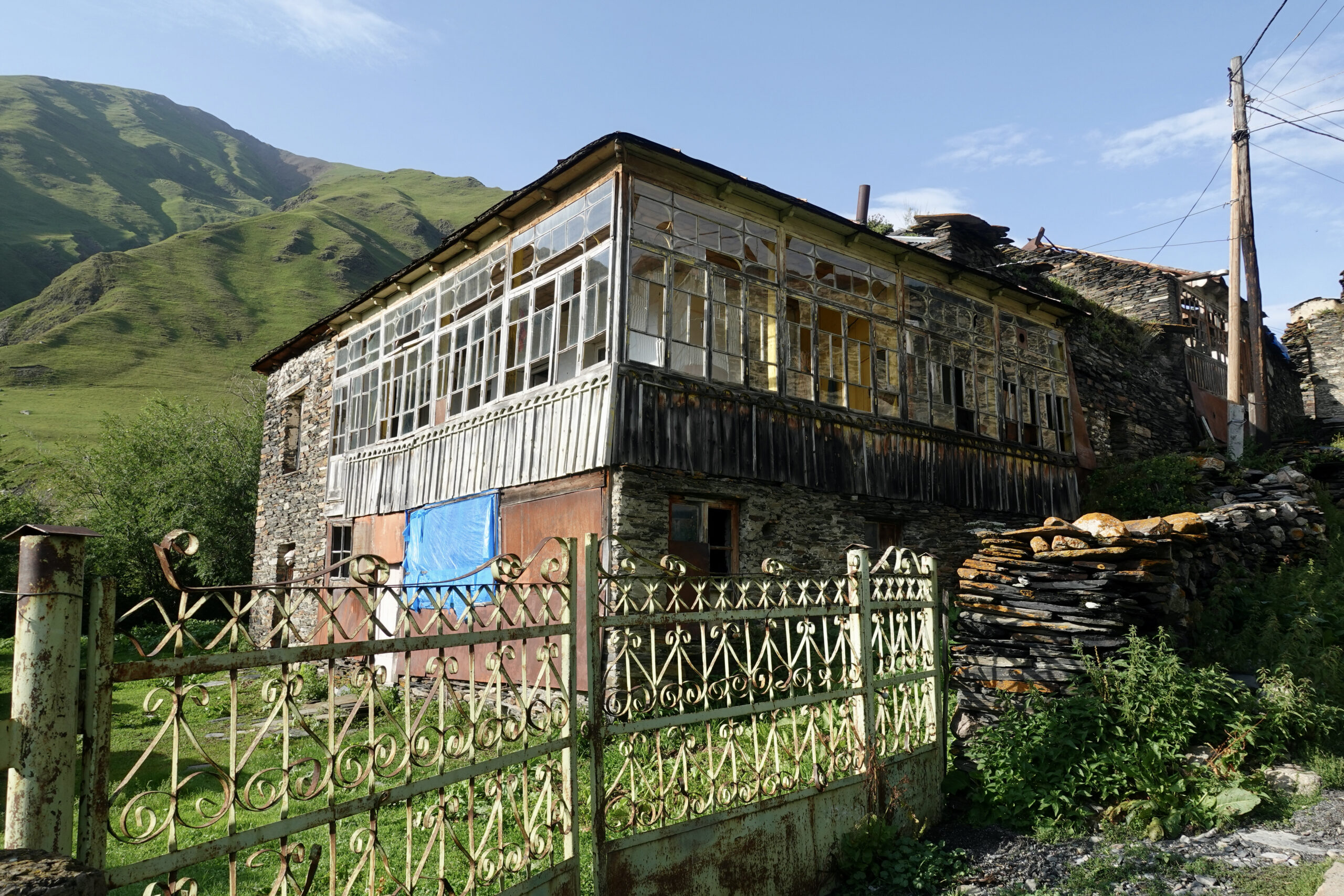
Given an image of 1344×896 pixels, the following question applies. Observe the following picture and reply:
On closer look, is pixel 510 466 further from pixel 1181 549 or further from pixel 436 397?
pixel 1181 549

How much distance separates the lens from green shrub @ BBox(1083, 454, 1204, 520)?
47.0ft

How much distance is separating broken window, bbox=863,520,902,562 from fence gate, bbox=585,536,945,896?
531 cm

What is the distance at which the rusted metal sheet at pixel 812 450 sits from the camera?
9227mm

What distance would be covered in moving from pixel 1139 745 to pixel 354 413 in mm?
13591

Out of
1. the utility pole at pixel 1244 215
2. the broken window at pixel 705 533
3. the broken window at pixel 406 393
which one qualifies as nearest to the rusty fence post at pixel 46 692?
the broken window at pixel 705 533

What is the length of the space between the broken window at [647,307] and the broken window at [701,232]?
0.80 feet

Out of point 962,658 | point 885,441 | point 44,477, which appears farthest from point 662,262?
point 44,477

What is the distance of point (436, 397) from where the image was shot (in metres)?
12.6

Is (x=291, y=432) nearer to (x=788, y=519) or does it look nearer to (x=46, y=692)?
(x=788, y=519)

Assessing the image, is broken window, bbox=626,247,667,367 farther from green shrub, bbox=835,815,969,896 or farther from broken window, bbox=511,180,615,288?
green shrub, bbox=835,815,969,896

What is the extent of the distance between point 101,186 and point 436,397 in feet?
385

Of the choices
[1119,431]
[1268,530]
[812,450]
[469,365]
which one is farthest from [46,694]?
[1119,431]

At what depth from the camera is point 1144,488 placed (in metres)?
14.6

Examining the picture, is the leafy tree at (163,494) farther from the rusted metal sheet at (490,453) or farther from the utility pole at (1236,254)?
the utility pole at (1236,254)
